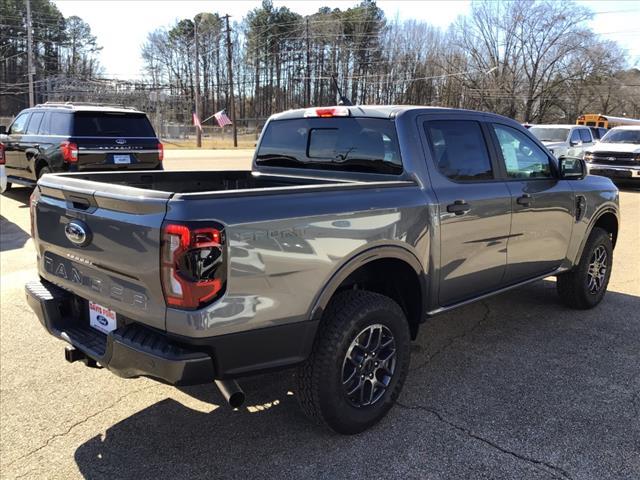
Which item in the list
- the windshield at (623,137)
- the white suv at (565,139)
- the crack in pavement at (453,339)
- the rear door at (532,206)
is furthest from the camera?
the white suv at (565,139)

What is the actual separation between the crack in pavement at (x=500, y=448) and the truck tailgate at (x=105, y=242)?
5.89 feet

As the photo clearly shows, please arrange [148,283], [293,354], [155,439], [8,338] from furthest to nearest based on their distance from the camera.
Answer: [8,338], [155,439], [293,354], [148,283]

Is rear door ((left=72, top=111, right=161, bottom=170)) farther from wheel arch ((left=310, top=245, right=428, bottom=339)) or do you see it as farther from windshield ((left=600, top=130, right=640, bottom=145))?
windshield ((left=600, top=130, right=640, bottom=145))

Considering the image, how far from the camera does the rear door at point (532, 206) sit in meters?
4.17

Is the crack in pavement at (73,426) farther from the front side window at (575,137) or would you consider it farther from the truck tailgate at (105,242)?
the front side window at (575,137)

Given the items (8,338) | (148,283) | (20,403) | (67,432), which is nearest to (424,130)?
(148,283)

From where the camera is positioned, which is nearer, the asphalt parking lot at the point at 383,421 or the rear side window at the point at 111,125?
the asphalt parking lot at the point at 383,421

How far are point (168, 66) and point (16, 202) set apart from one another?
285ft

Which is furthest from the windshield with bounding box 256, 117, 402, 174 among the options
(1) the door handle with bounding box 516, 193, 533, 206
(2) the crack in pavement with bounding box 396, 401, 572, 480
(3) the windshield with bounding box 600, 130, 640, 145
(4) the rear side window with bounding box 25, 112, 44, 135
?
(3) the windshield with bounding box 600, 130, 640, 145

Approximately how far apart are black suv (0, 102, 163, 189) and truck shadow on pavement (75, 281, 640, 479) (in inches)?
300

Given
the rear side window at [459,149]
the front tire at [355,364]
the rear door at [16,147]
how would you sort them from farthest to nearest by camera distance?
the rear door at [16,147], the rear side window at [459,149], the front tire at [355,364]

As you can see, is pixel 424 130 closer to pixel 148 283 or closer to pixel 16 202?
pixel 148 283

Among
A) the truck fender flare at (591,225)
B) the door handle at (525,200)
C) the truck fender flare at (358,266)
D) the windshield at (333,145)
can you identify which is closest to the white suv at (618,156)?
the truck fender flare at (591,225)

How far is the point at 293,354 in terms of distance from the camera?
2.70 m
